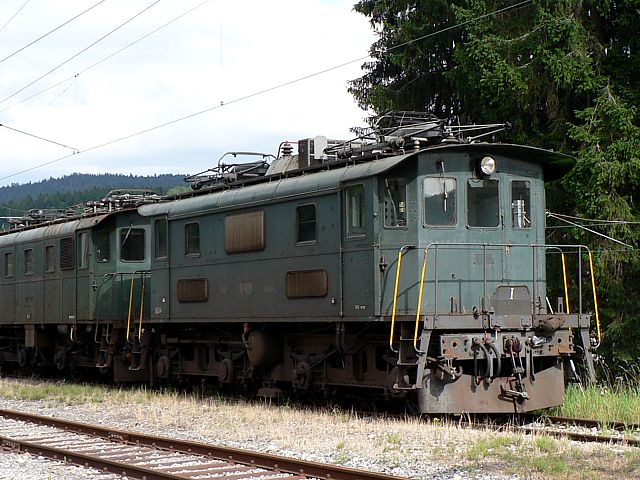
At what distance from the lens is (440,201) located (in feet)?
48.1

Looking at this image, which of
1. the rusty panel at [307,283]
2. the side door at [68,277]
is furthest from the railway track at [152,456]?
the side door at [68,277]

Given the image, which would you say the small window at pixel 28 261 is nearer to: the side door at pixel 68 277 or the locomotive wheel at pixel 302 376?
the side door at pixel 68 277

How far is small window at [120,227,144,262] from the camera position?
22453 millimetres

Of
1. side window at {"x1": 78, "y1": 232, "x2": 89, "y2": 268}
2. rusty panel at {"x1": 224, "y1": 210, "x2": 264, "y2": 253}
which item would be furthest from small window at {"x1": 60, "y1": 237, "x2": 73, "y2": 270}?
rusty panel at {"x1": 224, "y1": 210, "x2": 264, "y2": 253}

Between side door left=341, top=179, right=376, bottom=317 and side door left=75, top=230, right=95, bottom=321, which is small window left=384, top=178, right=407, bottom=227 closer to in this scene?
side door left=341, top=179, right=376, bottom=317

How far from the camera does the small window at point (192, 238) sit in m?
19.0

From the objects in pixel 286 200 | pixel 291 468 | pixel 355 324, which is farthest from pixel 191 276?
pixel 291 468

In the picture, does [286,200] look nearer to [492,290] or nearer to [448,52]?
[492,290]

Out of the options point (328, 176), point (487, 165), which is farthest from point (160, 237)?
point (487, 165)

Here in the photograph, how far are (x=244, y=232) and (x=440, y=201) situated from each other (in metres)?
4.26

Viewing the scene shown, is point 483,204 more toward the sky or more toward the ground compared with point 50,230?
more toward the ground

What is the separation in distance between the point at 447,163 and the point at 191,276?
257 inches

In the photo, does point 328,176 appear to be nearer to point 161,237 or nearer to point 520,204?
point 520,204

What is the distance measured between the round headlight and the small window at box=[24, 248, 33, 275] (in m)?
15.1
